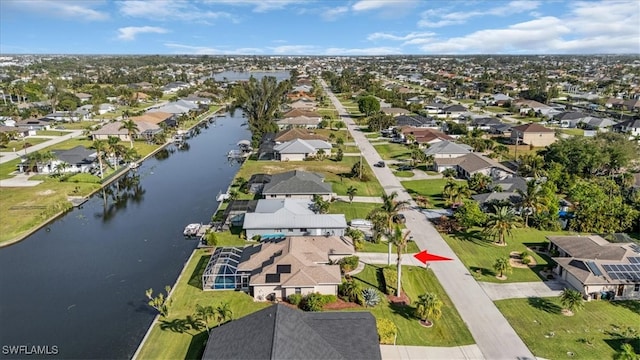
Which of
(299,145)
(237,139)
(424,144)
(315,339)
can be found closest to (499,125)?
(424,144)

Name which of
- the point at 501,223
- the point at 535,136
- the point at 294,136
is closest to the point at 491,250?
the point at 501,223

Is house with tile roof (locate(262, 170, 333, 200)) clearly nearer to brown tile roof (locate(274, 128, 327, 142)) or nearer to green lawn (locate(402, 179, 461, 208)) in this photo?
green lawn (locate(402, 179, 461, 208))

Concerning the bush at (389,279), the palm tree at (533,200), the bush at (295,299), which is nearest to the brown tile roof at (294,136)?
the palm tree at (533,200)

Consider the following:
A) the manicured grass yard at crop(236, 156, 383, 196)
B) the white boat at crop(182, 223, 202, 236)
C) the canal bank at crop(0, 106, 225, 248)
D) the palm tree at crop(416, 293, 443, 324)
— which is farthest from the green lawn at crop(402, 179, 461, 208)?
the canal bank at crop(0, 106, 225, 248)

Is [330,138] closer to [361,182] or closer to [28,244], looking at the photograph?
[361,182]

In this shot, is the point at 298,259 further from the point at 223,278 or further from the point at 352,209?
the point at 352,209

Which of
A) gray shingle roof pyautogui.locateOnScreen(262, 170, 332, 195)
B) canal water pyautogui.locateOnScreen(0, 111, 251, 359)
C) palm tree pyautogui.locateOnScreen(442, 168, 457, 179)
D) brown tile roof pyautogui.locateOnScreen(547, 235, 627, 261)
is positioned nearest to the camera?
canal water pyautogui.locateOnScreen(0, 111, 251, 359)
